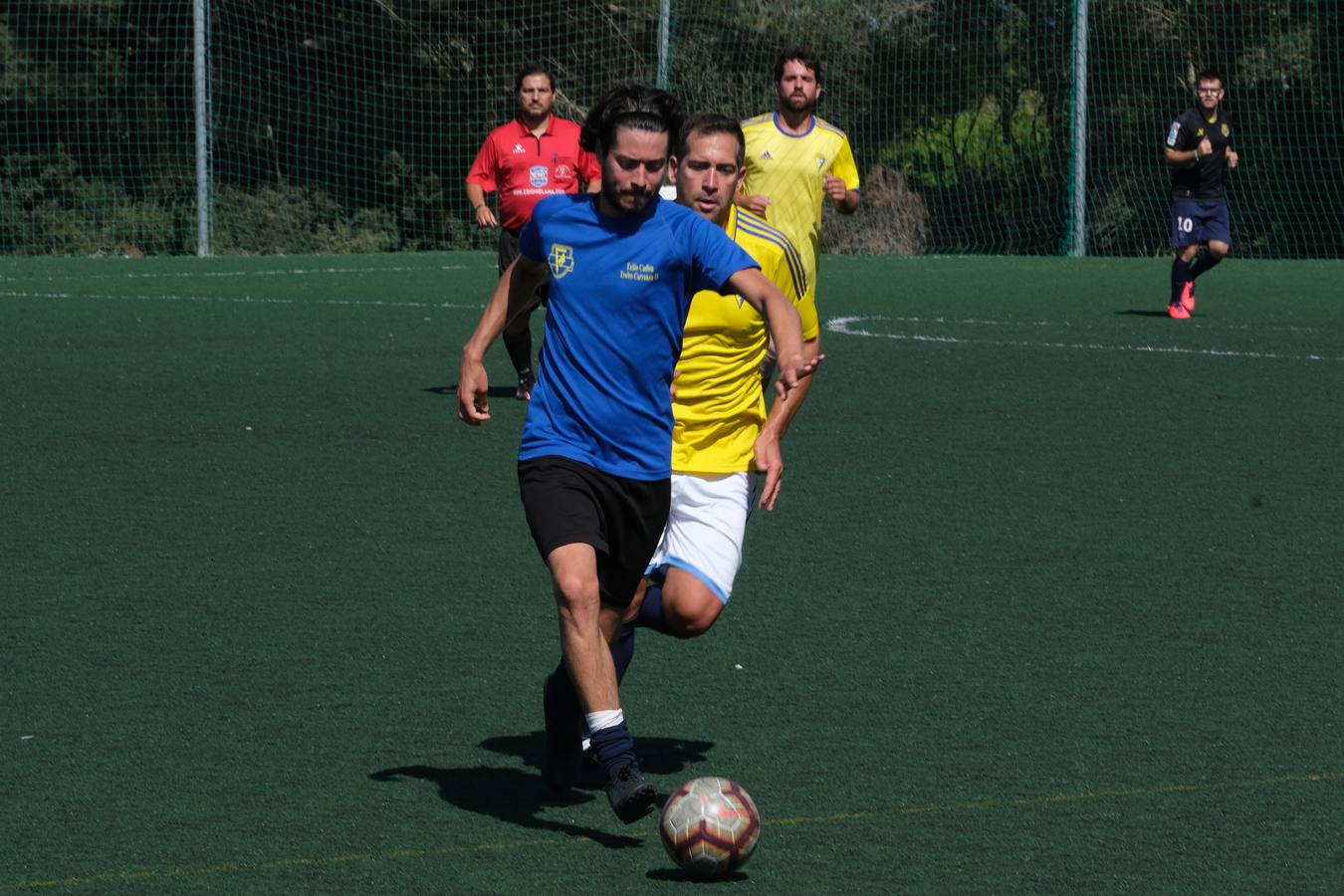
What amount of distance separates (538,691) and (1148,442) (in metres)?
5.98

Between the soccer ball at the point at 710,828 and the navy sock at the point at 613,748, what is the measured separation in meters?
0.20

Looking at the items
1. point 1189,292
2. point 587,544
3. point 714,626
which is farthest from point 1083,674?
point 1189,292

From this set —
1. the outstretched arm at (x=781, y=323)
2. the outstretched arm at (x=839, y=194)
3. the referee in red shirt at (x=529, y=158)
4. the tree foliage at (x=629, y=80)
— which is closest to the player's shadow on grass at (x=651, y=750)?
the outstretched arm at (x=781, y=323)

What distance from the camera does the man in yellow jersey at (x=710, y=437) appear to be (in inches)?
223

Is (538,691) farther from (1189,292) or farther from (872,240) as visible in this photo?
(872,240)

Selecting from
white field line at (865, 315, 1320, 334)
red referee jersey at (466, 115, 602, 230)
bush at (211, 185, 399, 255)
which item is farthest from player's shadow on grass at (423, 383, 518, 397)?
bush at (211, 185, 399, 255)

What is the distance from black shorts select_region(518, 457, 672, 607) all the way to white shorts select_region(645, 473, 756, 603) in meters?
0.37

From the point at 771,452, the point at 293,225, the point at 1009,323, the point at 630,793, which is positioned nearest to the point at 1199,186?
the point at 1009,323

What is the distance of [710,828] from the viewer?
15.1 feet

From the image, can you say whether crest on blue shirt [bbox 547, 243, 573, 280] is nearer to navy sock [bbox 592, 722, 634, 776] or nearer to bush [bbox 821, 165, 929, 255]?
navy sock [bbox 592, 722, 634, 776]

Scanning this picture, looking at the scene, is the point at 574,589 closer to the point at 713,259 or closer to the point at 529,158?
the point at 713,259

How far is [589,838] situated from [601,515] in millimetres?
751

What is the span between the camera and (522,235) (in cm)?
534

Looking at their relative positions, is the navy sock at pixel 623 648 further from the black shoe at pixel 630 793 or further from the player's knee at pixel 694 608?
the black shoe at pixel 630 793
